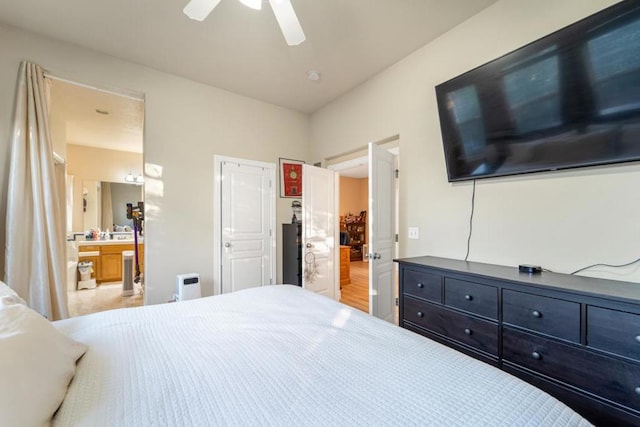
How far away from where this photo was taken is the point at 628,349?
117 centimetres

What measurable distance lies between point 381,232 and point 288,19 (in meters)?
1.93

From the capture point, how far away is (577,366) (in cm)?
131

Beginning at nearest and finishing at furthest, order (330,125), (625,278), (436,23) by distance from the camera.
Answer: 1. (625,278)
2. (436,23)
3. (330,125)

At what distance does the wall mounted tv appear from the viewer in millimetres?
1438

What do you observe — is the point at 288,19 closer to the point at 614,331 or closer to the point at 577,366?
the point at 614,331

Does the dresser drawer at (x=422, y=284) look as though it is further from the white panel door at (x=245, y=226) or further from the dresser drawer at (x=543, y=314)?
the white panel door at (x=245, y=226)

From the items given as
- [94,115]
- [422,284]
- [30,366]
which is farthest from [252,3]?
[94,115]

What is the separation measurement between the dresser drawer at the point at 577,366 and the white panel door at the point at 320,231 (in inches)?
92.1

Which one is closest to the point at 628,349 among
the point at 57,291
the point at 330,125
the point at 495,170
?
the point at 495,170

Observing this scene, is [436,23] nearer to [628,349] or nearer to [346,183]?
[628,349]

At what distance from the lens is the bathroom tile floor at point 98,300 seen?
145 inches

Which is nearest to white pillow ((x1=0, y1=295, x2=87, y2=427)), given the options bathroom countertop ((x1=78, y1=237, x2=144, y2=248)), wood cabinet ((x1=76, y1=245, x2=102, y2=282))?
bathroom countertop ((x1=78, y1=237, x2=144, y2=248))

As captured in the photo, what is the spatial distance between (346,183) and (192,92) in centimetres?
606

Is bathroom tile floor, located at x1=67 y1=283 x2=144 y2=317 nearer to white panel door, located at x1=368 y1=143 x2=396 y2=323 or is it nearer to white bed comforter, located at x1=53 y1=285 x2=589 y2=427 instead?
white bed comforter, located at x1=53 y1=285 x2=589 y2=427
